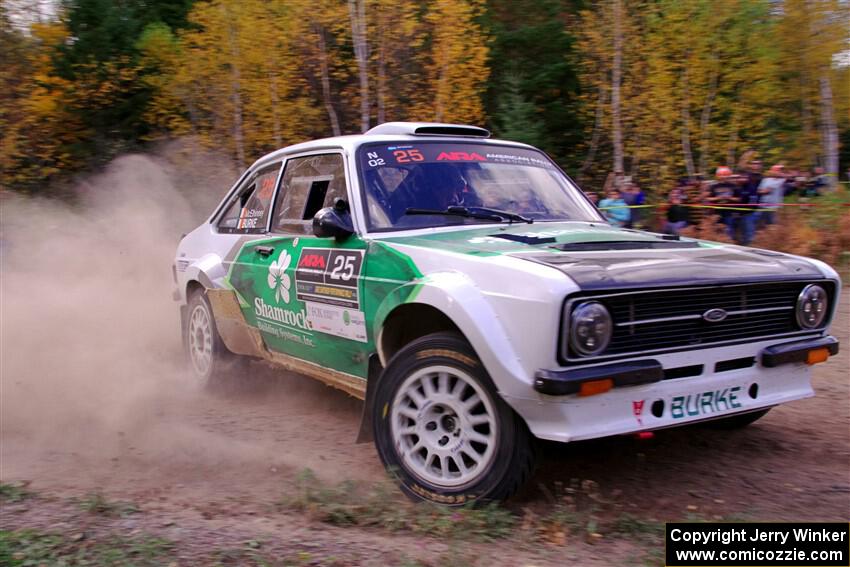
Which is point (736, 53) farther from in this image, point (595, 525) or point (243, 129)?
point (595, 525)

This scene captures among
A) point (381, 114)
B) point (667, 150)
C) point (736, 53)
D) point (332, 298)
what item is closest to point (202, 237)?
point (332, 298)

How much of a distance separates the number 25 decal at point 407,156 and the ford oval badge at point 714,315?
1999 millimetres

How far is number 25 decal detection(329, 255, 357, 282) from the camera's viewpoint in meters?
4.36

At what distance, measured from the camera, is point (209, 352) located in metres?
6.21

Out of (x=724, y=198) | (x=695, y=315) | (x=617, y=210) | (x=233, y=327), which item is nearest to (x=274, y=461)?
(x=233, y=327)

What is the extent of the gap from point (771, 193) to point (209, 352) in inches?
341

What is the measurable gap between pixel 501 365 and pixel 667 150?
18.8 metres

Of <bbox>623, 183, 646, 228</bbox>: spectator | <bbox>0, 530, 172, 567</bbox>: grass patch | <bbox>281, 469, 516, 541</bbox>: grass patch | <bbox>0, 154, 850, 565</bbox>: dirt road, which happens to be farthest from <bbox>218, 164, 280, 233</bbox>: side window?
<bbox>623, 183, 646, 228</bbox>: spectator

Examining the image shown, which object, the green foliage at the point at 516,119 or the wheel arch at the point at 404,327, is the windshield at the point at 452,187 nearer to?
the wheel arch at the point at 404,327

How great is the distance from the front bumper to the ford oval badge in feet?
0.47

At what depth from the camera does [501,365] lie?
10.9 feet

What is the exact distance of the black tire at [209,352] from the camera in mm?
6090

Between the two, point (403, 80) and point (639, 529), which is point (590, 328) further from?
point (403, 80)

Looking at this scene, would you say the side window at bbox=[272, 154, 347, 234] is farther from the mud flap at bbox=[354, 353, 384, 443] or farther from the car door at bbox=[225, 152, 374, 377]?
the mud flap at bbox=[354, 353, 384, 443]
